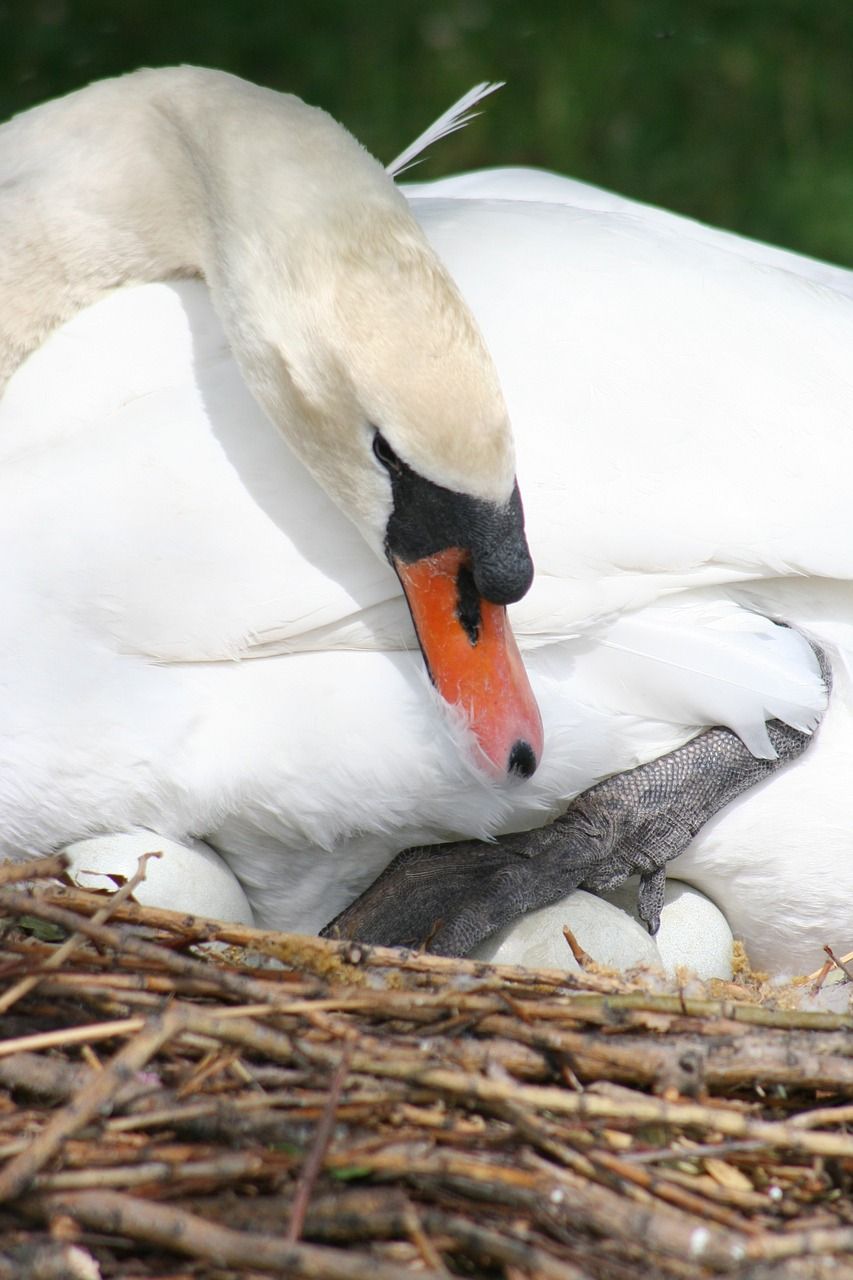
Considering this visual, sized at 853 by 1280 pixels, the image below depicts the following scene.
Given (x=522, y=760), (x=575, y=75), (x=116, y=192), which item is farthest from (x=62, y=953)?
(x=575, y=75)

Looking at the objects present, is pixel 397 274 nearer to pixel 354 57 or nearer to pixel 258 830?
pixel 258 830

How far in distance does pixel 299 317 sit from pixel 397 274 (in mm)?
211

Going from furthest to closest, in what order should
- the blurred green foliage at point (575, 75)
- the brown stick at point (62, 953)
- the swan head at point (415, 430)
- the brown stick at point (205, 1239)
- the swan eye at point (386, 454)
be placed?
the blurred green foliage at point (575, 75) < the swan eye at point (386, 454) < the swan head at point (415, 430) < the brown stick at point (62, 953) < the brown stick at point (205, 1239)

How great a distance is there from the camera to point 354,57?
6.56 m

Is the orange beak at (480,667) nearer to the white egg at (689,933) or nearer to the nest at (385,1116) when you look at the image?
the nest at (385,1116)

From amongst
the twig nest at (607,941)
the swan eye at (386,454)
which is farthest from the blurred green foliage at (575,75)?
the swan eye at (386,454)

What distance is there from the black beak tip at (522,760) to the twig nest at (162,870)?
Result: 611 millimetres

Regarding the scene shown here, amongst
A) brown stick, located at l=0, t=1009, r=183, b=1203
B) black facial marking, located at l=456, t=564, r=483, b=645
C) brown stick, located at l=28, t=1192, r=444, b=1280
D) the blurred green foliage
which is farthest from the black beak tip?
the blurred green foliage

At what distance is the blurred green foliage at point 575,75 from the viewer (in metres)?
6.35

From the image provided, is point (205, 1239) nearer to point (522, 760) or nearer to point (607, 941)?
point (522, 760)

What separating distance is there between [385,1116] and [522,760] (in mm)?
Answer: 675

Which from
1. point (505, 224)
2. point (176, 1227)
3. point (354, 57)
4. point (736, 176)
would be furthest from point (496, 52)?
point (176, 1227)

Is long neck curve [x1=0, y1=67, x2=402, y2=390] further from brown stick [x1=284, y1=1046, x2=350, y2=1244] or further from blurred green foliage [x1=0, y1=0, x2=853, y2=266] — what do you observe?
blurred green foliage [x1=0, y1=0, x2=853, y2=266]

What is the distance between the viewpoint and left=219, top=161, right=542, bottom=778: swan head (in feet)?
8.38
